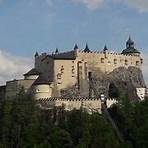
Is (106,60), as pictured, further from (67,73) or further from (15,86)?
(15,86)

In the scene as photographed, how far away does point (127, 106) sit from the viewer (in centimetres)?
8831

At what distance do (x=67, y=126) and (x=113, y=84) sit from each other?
2259 centimetres

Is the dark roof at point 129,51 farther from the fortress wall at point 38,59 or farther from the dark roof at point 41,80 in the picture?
the dark roof at point 41,80

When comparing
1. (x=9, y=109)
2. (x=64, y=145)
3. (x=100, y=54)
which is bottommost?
(x=64, y=145)

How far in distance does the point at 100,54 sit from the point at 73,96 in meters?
11.5

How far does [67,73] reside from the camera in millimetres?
101188

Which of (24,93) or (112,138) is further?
(24,93)

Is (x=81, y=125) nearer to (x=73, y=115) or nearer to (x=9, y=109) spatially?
(x=73, y=115)

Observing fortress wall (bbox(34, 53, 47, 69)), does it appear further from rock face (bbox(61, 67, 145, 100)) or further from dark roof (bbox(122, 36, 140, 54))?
dark roof (bbox(122, 36, 140, 54))

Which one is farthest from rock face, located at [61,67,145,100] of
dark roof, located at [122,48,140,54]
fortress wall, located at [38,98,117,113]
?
fortress wall, located at [38,98,117,113]

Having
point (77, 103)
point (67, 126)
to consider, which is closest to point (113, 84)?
point (77, 103)

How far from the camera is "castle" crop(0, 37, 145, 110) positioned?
323ft

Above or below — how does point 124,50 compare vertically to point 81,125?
above

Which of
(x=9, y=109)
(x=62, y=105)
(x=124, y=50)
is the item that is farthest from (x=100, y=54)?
(x=9, y=109)
